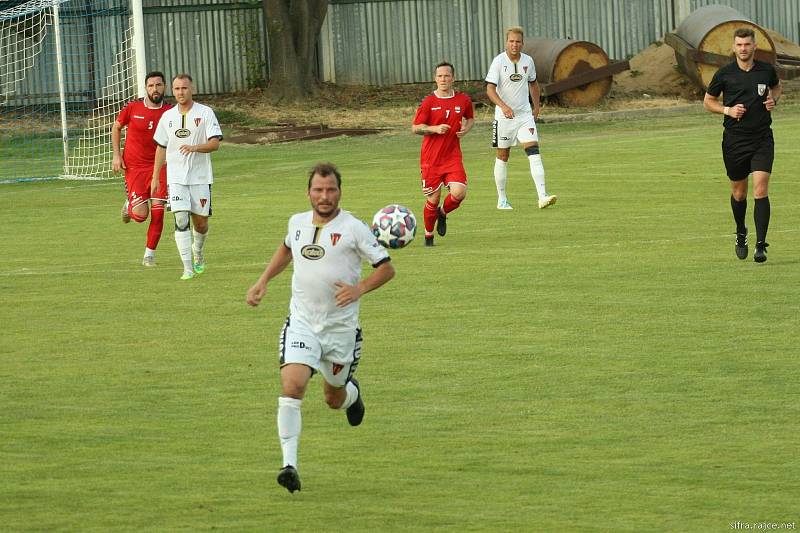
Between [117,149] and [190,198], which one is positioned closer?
[190,198]

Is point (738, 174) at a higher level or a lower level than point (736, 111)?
A: lower

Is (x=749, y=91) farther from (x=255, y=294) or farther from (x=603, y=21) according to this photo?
(x=603, y=21)

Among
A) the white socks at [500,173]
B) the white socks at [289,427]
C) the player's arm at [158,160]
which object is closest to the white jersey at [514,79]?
the white socks at [500,173]

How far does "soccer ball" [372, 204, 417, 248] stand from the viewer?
1126 centimetres

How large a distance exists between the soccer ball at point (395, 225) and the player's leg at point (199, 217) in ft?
14.3

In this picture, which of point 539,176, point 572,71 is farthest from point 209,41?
point 539,176

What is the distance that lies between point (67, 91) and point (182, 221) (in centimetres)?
2115

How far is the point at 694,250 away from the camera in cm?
1595

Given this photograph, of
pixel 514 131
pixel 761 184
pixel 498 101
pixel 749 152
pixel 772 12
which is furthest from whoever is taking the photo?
pixel 772 12

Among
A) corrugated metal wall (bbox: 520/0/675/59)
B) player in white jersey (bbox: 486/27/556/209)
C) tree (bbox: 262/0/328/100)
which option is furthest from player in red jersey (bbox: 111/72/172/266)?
corrugated metal wall (bbox: 520/0/675/59)

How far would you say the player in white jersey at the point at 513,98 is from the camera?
2036cm

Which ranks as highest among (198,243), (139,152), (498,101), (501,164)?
(498,101)

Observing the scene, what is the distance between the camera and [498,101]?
798 inches

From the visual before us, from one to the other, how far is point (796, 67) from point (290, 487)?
32488mm
